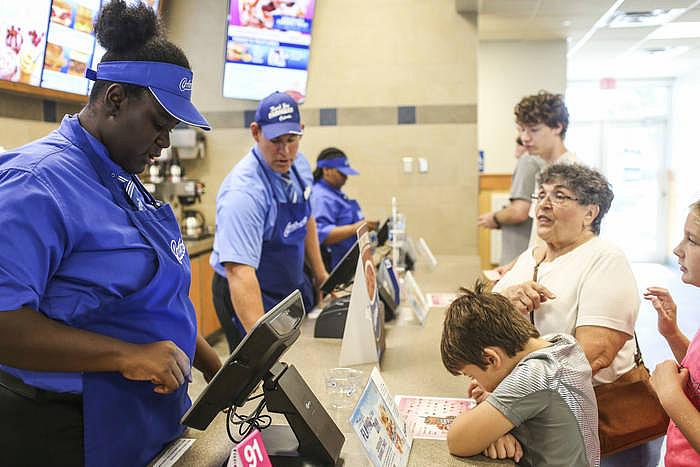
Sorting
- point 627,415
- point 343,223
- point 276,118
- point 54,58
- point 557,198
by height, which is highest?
point 54,58

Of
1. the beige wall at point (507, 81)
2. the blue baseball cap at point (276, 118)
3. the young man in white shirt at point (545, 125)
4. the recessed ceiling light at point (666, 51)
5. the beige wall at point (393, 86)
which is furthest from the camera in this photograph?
the recessed ceiling light at point (666, 51)

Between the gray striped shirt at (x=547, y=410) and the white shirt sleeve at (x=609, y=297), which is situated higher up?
the white shirt sleeve at (x=609, y=297)

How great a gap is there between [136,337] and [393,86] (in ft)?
15.8

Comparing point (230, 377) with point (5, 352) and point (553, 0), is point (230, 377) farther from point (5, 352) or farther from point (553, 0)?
point (553, 0)

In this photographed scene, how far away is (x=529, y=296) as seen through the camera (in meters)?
1.88

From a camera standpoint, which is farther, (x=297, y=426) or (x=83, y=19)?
(x=83, y=19)

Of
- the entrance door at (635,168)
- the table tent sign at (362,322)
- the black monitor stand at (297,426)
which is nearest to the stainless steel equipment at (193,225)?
the table tent sign at (362,322)

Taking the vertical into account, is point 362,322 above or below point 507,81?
below

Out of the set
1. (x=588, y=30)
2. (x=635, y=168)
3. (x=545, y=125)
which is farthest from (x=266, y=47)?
(x=635, y=168)

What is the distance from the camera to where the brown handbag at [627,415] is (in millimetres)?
1782

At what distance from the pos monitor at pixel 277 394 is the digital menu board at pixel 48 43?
8.26ft

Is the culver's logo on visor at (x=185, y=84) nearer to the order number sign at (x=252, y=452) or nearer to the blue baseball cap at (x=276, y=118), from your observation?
the order number sign at (x=252, y=452)

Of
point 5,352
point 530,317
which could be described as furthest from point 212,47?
point 5,352

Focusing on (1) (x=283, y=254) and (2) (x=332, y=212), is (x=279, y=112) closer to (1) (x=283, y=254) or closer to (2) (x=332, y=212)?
(1) (x=283, y=254)
